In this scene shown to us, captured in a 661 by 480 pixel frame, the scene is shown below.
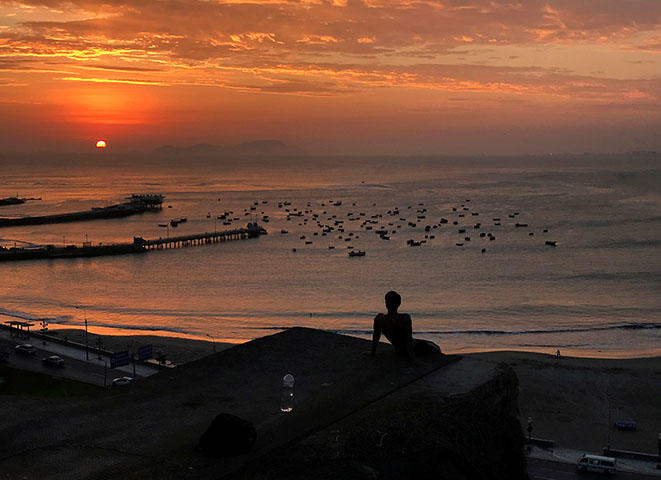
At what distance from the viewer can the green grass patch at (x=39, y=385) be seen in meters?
22.9

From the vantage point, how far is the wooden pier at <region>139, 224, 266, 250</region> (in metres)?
74.4

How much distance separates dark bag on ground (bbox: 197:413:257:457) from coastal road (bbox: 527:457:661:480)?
1384cm

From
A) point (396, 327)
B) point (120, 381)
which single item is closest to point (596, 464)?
point (396, 327)

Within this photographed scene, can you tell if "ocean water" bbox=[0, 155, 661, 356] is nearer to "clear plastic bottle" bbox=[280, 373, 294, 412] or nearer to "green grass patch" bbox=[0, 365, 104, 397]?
"green grass patch" bbox=[0, 365, 104, 397]

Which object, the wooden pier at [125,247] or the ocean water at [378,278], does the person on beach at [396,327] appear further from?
the wooden pier at [125,247]

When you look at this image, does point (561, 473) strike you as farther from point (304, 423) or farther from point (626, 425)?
point (304, 423)

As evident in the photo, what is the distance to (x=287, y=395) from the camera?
23.6 feet

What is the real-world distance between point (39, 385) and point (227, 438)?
67.6 ft

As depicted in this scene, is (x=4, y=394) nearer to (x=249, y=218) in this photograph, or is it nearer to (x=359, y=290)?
(x=359, y=290)

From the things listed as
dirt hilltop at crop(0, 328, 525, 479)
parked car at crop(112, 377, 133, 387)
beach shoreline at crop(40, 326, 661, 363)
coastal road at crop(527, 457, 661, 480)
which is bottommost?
beach shoreline at crop(40, 326, 661, 363)

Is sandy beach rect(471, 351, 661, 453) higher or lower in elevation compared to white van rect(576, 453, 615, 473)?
lower

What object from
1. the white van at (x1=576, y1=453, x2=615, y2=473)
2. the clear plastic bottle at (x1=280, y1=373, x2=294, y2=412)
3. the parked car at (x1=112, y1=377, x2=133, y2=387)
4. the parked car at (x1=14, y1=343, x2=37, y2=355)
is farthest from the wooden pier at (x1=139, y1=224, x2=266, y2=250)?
the clear plastic bottle at (x1=280, y1=373, x2=294, y2=412)

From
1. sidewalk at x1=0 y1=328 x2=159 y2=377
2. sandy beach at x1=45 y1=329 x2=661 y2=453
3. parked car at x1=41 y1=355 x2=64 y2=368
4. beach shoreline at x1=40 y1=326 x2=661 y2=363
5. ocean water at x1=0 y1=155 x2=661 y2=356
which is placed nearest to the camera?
sandy beach at x1=45 y1=329 x2=661 y2=453

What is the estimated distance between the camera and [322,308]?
145ft
